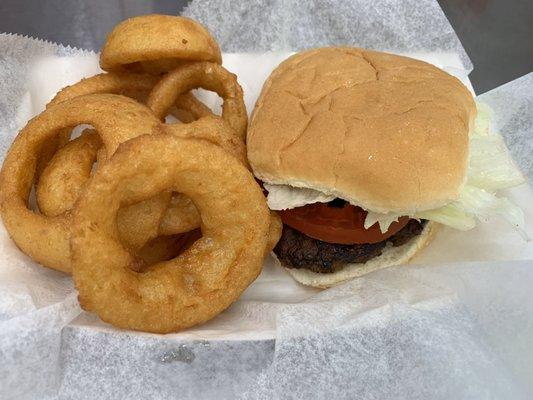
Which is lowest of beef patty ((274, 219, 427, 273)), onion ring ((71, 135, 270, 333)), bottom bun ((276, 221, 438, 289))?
bottom bun ((276, 221, 438, 289))

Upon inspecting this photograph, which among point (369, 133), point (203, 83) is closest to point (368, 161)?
point (369, 133)

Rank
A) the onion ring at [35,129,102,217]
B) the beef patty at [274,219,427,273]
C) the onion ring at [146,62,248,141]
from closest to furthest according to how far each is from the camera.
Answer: the onion ring at [35,129,102,217] → the beef patty at [274,219,427,273] → the onion ring at [146,62,248,141]

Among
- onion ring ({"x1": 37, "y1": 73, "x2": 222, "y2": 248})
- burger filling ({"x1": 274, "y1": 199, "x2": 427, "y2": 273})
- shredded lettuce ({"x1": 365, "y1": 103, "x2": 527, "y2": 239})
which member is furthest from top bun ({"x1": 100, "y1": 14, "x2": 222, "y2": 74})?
shredded lettuce ({"x1": 365, "y1": 103, "x2": 527, "y2": 239})

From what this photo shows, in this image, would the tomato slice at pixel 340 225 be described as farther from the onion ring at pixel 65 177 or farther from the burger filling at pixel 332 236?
the onion ring at pixel 65 177

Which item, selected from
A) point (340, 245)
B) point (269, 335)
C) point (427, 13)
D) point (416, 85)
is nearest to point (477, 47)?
point (427, 13)

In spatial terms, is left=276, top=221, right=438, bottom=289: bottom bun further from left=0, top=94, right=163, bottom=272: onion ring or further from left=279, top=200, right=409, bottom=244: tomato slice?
left=0, top=94, right=163, bottom=272: onion ring

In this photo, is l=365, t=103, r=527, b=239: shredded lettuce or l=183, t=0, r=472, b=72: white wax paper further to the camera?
l=183, t=0, r=472, b=72: white wax paper

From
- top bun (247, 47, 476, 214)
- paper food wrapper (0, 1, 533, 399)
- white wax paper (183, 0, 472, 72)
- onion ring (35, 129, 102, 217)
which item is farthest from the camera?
white wax paper (183, 0, 472, 72)
